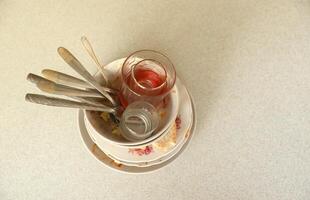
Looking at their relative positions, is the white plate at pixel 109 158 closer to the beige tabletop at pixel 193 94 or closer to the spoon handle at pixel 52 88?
the beige tabletop at pixel 193 94

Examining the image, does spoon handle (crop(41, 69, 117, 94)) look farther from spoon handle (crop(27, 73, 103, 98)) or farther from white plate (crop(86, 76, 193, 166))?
white plate (crop(86, 76, 193, 166))

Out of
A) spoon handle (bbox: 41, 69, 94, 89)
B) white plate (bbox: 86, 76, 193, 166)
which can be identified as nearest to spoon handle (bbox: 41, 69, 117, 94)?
spoon handle (bbox: 41, 69, 94, 89)

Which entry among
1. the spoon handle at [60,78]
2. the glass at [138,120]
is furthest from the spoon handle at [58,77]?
the glass at [138,120]

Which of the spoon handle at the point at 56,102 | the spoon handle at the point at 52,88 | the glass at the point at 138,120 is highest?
the spoon handle at the point at 52,88

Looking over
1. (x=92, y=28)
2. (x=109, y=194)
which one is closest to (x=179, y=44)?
(x=92, y=28)

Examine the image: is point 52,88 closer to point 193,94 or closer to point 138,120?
point 138,120

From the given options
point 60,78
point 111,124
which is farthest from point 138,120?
point 60,78
